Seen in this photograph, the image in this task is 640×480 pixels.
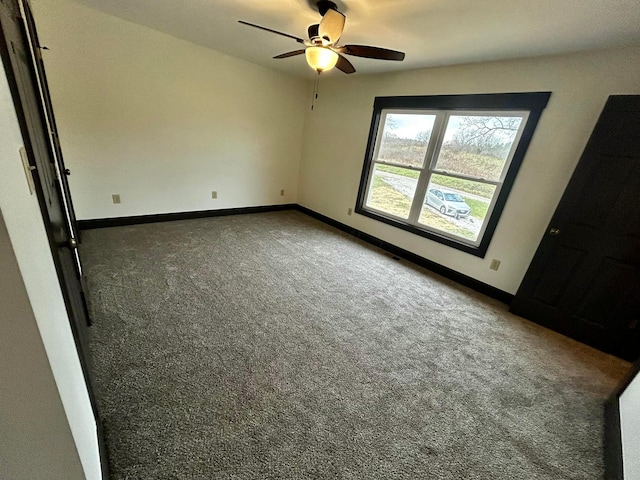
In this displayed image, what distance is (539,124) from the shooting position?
2.40 m

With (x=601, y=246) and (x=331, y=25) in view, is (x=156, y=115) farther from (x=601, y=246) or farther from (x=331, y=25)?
(x=601, y=246)

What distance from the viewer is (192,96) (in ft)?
11.4

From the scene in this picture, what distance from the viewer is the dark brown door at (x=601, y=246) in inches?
77.9

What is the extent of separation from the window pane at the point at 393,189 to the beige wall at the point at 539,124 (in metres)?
0.26

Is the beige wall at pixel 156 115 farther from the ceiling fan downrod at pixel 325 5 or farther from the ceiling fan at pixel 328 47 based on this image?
the ceiling fan downrod at pixel 325 5

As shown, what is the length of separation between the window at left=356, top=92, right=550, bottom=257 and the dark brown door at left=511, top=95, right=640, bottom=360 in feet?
1.66

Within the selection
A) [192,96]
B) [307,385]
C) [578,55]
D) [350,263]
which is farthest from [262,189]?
[578,55]

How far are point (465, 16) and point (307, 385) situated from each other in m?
2.64

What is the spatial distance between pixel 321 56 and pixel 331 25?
20 cm

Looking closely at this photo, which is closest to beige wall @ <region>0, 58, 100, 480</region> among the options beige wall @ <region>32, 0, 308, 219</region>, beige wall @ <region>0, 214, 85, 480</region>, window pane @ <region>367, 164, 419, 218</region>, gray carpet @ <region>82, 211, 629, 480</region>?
beige wall @ <region>0, 214, 85, 480</region>

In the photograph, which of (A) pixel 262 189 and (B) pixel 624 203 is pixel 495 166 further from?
(A) pixel 262 189

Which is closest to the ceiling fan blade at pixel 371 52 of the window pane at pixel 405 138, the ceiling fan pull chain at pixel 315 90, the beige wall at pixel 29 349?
the window pane at pixel 405 138

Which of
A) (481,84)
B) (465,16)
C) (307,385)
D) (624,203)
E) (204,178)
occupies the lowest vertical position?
(307,385)

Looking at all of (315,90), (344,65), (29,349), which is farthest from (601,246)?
(315,90)
